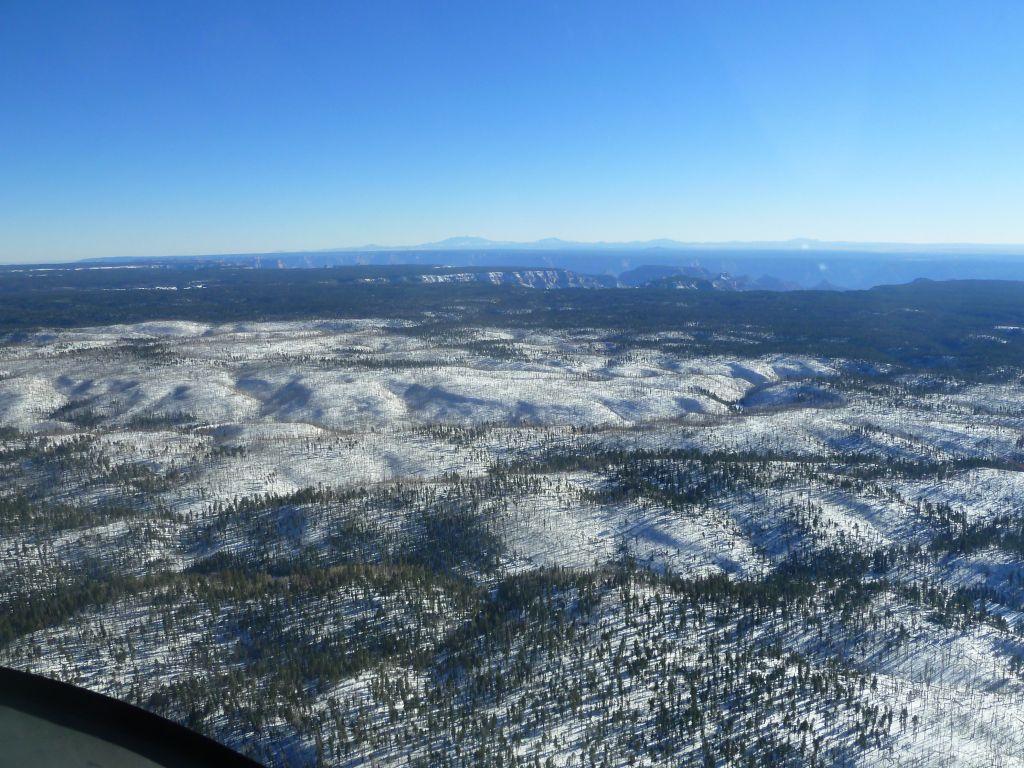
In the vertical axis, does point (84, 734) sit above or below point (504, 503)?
above

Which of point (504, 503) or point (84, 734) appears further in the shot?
point (504, 503)

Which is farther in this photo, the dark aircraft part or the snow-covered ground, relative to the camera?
the snow-covered ground

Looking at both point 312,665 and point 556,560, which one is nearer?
point 312,665

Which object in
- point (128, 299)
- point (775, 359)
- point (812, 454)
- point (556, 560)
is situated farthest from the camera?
point (128, 299)

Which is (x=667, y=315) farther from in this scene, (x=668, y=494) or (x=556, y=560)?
(x=556, y=560)

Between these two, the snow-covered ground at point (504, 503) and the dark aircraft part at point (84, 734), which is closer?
the dark aircraft part at point (84, 734)

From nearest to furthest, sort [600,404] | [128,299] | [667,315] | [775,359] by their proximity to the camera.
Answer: [600,404] < [775,359] < [667,315] < [128,299]

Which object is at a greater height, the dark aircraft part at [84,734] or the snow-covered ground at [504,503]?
the dark aircraft part at [84,734]

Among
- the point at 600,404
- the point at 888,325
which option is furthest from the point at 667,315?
the point at 600,404
